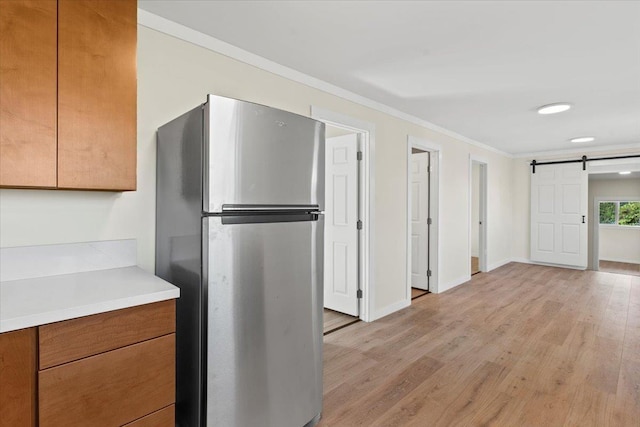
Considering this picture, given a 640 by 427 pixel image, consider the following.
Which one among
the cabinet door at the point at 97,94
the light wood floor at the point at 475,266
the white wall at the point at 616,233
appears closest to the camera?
the cabinet door at the point at 97,94

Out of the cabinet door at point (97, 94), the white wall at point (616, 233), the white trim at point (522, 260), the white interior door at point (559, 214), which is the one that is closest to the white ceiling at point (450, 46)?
the cabinet door at point (97, 94)

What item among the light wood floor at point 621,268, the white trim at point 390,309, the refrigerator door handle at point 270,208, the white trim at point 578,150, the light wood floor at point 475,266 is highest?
the white trim at point 578,150

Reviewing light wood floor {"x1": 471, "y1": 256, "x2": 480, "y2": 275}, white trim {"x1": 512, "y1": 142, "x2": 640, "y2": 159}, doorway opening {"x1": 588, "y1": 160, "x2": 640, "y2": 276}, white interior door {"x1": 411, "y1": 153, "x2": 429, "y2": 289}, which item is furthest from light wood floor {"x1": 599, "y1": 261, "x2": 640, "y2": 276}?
white interior door {"x1": 411, "y1": 153, "x2": 429, "y2": 289}

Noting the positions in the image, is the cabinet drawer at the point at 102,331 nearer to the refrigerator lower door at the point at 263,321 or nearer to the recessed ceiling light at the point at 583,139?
the refrigerator lower door at the point at 263,321

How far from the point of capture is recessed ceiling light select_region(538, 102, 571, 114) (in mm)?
3521

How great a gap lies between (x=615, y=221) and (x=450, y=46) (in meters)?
10.5

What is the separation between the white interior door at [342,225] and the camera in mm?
3502

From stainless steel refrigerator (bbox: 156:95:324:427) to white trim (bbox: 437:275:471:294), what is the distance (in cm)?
329

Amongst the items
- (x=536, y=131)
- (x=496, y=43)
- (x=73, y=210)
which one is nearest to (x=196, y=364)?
(x=73, y=210)

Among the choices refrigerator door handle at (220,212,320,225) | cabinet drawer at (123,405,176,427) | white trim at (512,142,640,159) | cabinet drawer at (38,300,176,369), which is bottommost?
cabinet drawer at (123,405,176,427)

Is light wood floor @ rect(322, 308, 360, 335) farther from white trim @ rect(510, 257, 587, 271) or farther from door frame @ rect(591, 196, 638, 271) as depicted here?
door frame @ rect(591, 196, 638, 271)

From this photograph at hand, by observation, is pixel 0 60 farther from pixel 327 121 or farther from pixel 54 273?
pixel 327 121

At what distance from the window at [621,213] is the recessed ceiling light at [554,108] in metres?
7.77

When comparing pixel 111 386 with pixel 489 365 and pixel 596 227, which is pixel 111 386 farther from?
pixel 596 227
